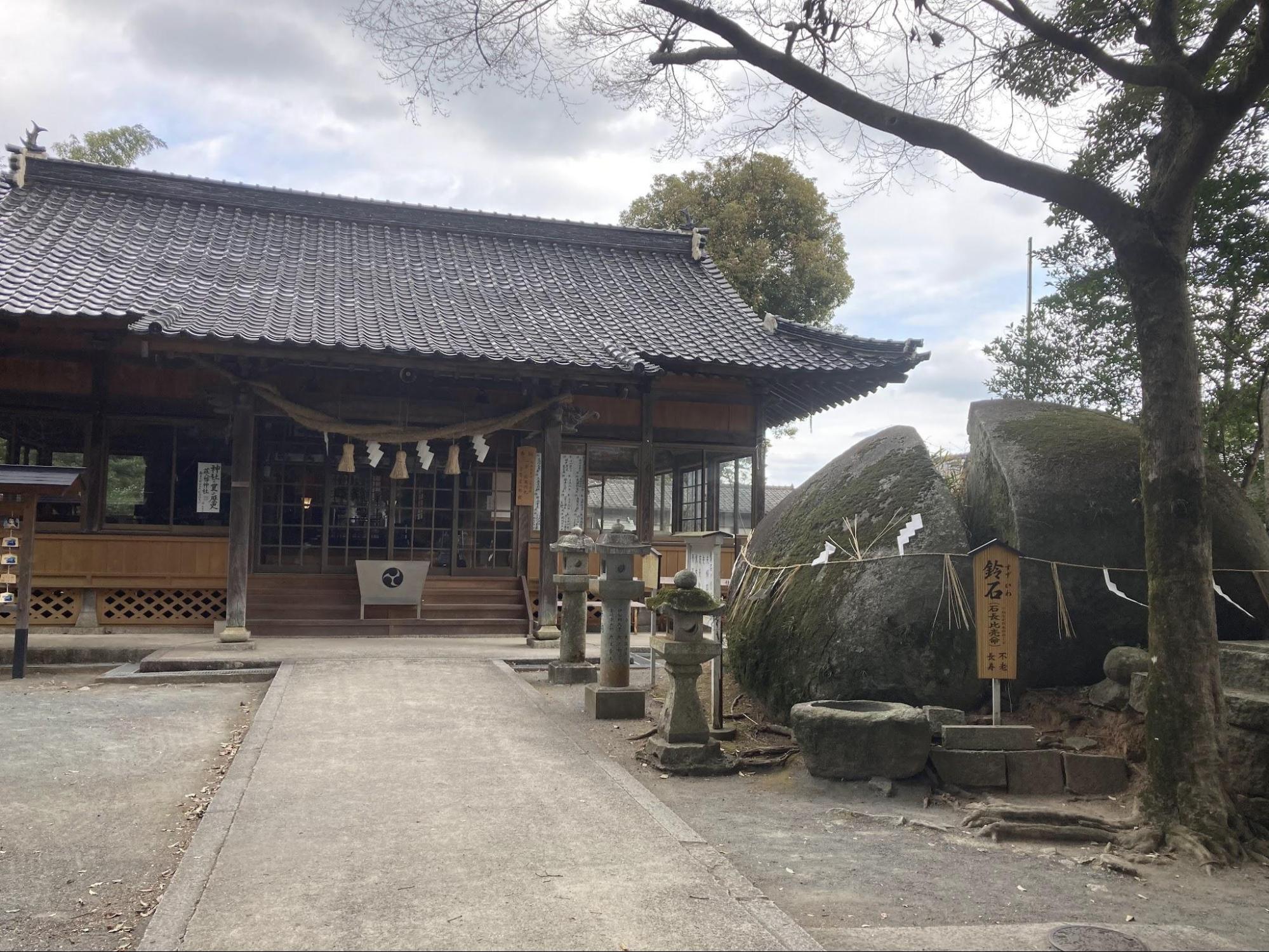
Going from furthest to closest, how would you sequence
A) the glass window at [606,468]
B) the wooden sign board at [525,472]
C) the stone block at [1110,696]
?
the glass window at [606,468] → the wooden sign board at [525,472] → the stone block at [1110,696]

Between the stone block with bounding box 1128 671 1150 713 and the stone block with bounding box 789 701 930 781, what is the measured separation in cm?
132

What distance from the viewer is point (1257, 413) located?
12.1 m

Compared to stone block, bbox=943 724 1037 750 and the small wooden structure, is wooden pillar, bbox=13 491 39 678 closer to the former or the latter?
the small wooden structure

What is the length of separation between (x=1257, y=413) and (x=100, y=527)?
593 inches

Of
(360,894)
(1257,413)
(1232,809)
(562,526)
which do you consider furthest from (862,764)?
(1257,413)

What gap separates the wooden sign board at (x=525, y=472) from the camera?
525 inches

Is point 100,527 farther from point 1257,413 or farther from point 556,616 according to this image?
point 1257,413

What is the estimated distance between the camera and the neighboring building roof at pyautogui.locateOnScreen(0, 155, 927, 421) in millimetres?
11172

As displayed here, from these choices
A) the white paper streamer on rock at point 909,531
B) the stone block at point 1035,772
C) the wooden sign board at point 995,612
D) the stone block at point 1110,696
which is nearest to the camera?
the stone block at point 1035,772

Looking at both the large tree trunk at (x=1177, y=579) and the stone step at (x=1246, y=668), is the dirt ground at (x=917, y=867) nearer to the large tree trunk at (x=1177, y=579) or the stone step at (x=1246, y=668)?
the large tree trunk at (x=1177, y=579)

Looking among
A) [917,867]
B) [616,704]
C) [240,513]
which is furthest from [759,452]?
[917,867]

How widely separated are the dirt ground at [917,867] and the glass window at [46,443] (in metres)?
9.39

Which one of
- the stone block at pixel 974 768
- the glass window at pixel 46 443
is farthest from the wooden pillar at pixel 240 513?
the stone block at pixel 974 768

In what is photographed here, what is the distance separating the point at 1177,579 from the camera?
4977 millimetres
